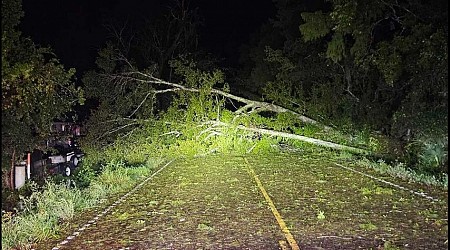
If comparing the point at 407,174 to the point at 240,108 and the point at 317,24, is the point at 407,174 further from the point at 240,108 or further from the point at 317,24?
the point at 240,108

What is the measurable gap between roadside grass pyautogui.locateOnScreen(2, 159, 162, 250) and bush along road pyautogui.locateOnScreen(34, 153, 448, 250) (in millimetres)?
255

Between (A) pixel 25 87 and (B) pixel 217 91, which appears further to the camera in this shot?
(B) pixel 217 91

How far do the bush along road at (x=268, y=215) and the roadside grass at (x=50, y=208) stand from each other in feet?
0.84

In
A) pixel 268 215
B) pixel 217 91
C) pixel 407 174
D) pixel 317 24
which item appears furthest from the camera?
pixel 217 91

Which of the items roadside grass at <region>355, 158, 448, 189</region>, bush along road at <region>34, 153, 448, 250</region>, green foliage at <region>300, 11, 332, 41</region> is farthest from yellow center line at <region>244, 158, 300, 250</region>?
green foliage at <region>300, 11, 332, 41</region>

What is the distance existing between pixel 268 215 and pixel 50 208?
382 centimetres

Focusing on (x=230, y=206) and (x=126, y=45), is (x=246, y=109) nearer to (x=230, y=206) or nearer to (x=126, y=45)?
(x=230, y=206)

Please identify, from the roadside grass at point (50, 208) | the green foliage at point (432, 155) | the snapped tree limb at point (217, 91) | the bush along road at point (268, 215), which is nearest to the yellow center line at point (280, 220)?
the bush along road at point (268, 215)

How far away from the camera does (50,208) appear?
28.5 feet

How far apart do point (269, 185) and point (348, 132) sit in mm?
8937

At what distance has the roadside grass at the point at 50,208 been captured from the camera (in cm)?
684

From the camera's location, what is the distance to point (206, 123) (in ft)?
67.4

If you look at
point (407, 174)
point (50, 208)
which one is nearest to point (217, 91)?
point (407, 174)

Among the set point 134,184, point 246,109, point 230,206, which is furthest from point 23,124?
point 246,109
